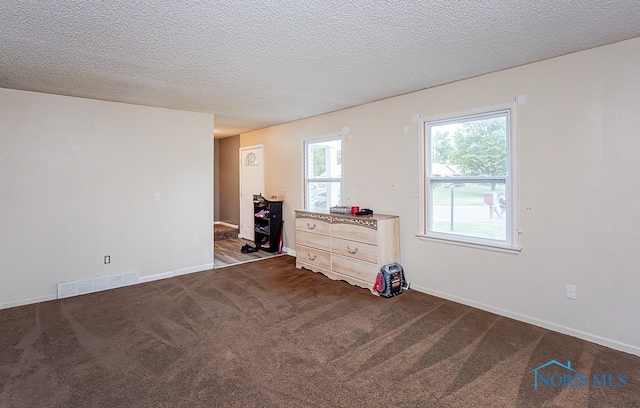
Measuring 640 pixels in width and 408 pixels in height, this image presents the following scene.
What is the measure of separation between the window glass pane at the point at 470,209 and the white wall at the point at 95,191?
3504 mm

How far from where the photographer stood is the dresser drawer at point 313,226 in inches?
181

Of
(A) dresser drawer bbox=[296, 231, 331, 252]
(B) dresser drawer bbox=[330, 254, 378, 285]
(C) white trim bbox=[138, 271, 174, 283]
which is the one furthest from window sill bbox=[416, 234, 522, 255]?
(C) white trim bbox=[138, 271, 174, 283]

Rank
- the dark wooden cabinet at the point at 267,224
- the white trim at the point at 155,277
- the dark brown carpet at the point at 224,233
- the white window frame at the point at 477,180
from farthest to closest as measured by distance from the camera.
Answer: the dark brown carpet at the point at 224,233 < the dark wooden cabinet at the point at 267,224 < the white trim at the point at 155,277 < the white window frame at the point at 477,180

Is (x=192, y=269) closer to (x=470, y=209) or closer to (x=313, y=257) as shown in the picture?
(x=313, y=257)

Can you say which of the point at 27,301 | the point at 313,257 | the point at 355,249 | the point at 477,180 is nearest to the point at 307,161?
the point at 313,257

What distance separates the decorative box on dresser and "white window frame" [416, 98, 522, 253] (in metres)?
0.44

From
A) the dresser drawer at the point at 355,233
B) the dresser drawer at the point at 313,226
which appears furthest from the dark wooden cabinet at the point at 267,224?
the dresser drawer at the point at 355,233

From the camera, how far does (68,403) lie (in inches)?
79.9

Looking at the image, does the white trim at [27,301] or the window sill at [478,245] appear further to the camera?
the white trim at [27,301]

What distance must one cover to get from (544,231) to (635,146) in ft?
3.10

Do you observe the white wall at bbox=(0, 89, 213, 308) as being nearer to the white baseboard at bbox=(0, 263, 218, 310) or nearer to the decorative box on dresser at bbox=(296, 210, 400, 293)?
the white baseboard at bbox=(0, 263, 218, 310)

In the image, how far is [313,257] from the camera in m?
4.81

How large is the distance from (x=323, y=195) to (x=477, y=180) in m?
2.66

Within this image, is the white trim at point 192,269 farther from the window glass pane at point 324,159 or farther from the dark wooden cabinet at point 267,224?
the window glass pane at point 324,159
